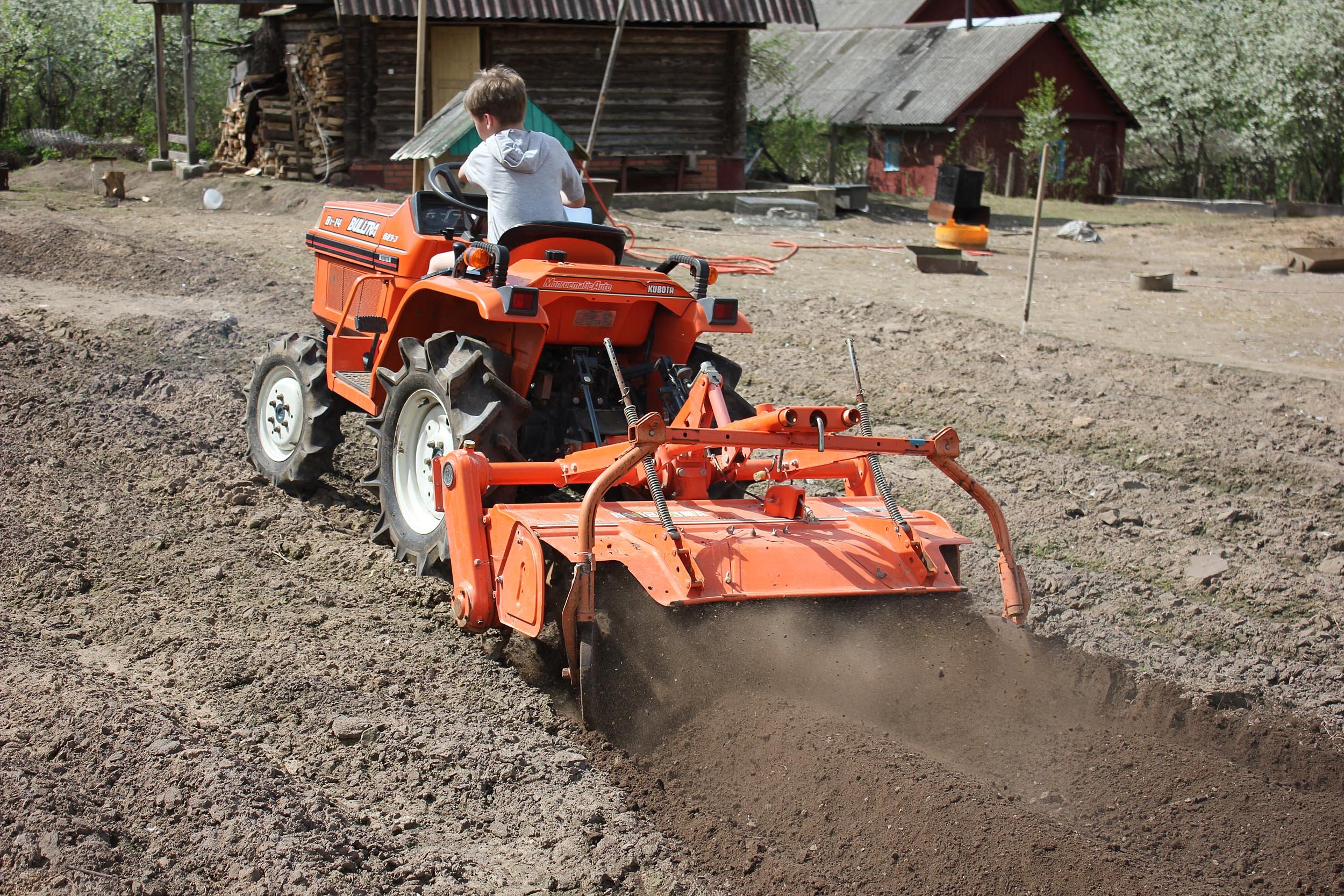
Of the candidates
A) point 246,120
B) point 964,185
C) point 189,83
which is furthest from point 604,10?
point 189,83

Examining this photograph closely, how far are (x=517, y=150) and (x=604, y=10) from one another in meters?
13.2

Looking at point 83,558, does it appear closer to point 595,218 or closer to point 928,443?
point 928,443

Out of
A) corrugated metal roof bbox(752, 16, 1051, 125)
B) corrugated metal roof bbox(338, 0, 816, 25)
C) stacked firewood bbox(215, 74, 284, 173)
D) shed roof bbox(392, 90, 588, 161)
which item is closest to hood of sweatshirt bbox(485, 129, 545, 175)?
shed roof bbox(392, 90, 588, 161)

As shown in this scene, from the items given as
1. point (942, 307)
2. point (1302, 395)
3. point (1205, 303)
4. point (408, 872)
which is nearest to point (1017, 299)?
point (942, 307)

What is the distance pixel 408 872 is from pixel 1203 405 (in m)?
6.82

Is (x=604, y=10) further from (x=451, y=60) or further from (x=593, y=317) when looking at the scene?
(x=593, y=317)

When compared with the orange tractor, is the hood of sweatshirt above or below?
above

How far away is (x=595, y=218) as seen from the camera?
13383 millimetres

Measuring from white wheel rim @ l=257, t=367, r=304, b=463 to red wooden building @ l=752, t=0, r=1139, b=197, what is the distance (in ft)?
77.2

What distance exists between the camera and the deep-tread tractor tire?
5.97 m

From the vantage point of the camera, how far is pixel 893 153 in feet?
98.1

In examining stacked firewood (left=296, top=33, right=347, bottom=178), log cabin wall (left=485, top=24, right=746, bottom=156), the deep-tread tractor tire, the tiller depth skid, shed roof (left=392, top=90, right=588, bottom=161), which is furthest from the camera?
log cabin wall (left=485, top=24, right=746, bottom=156)

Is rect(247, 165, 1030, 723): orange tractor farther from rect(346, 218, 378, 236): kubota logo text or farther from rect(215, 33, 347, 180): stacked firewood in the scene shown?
rect(215, 33, 347, 180): stacked firewood

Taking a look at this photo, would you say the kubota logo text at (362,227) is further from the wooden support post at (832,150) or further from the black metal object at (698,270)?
the wooden support post at (832,150)
